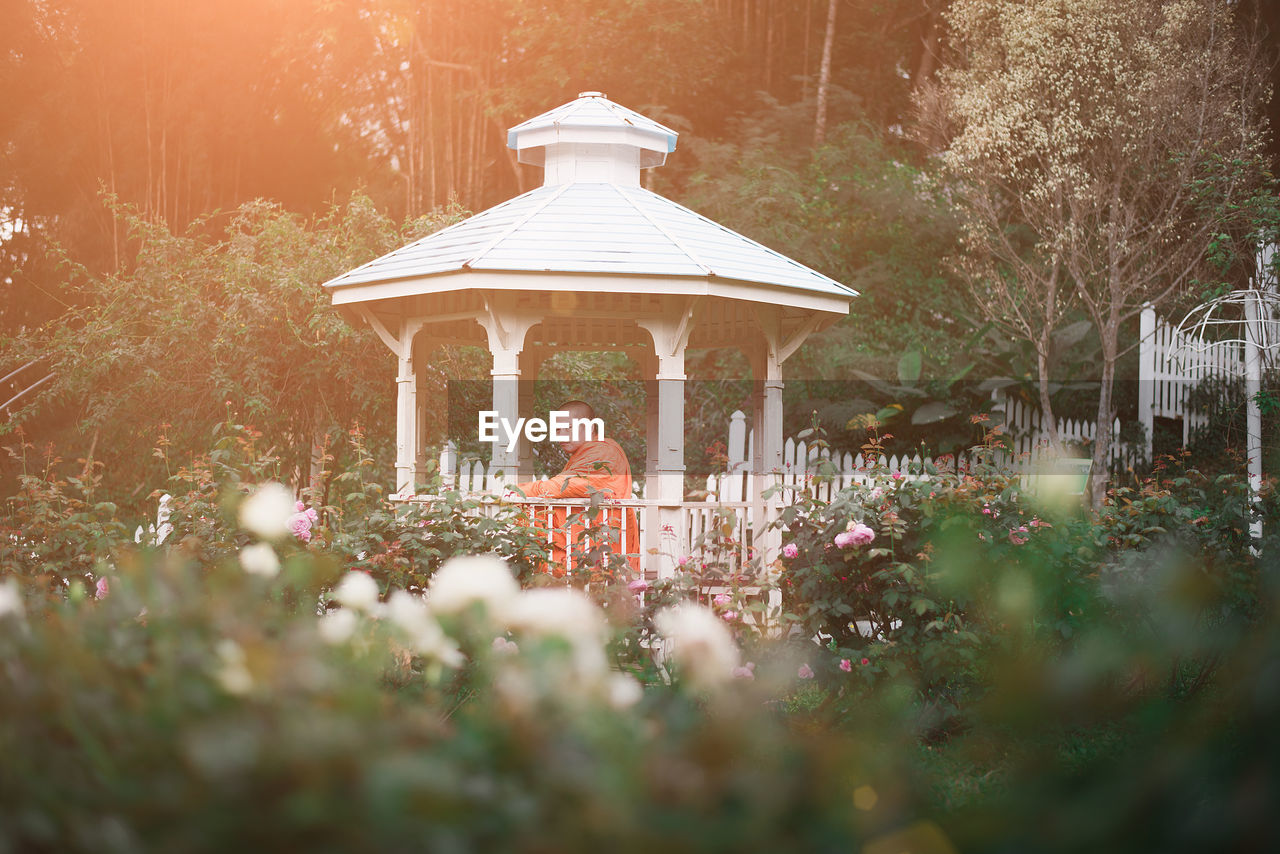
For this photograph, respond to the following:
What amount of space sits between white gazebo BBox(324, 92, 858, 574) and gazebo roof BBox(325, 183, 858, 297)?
0.02 m

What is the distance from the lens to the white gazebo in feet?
22.8

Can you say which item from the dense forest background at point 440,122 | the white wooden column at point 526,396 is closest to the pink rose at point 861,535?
the white wooden column at point 526,396

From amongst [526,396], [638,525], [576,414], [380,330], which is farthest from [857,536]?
[526,396]

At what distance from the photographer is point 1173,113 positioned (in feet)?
43.2

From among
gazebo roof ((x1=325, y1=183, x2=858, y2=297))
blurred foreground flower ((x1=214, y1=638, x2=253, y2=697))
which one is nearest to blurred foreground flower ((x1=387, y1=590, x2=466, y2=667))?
blurred foreground flower ((x1=214, y1=638, x2=253, y2=697))

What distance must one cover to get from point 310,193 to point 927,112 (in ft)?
35.2

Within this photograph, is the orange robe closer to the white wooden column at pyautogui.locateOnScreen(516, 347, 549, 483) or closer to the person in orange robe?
the person in orange robe

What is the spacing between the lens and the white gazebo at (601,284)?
22.8ft

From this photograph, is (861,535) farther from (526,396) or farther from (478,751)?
(526,396)

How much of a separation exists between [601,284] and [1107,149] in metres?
9.51

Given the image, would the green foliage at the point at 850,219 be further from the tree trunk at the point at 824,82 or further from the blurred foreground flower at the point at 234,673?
the blurred foreground flower at the point at 234,673

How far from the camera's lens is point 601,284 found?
6891 mm

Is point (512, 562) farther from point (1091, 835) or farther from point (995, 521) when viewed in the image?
point (1091, 835)

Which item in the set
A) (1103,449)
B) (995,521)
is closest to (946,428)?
(1103,449)
